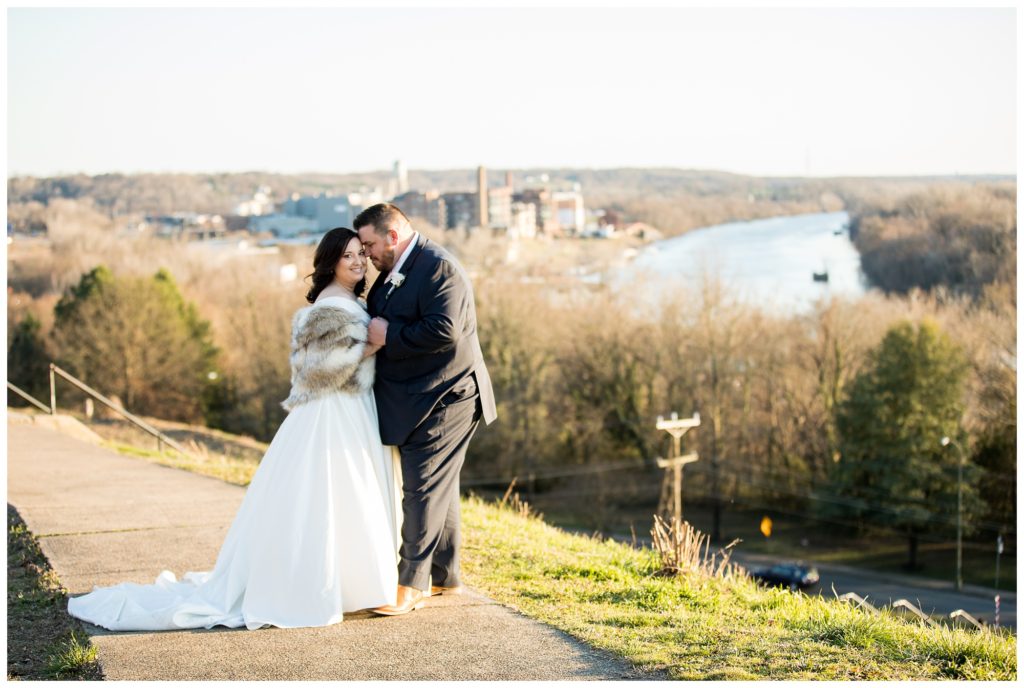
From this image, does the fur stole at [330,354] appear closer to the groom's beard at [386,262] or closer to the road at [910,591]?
the groom's beard at [386,262]

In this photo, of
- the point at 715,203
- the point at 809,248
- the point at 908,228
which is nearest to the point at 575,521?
Result: the point at 908,228

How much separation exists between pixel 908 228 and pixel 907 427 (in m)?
12.9

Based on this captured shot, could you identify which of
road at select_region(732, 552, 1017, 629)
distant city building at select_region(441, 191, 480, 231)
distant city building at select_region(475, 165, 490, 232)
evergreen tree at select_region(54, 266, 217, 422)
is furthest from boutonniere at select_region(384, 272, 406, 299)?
distant city building at select_region(475, 165, 490, 232)

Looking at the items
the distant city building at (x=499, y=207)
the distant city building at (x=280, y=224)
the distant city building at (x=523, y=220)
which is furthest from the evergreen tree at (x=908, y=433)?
the distant city building at (x=280, y=224)

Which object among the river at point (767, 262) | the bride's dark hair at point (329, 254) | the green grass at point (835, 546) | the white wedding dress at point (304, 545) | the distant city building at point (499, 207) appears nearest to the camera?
the white wedding dress at point (304, 545)

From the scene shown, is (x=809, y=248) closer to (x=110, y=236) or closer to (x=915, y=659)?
(x=110, y=236)

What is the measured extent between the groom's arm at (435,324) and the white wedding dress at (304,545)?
0.28 metres

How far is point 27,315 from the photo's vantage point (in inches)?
1741

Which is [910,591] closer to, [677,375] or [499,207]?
[677,375]

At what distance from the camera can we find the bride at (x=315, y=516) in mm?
5199

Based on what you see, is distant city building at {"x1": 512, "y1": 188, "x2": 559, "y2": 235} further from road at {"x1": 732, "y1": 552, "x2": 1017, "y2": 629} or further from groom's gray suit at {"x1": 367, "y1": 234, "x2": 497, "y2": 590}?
groom's gray suit at {"x1": 367, "y1": 234, "x2": 497, "y2": 590}

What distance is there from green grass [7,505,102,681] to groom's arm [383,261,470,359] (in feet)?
6.47

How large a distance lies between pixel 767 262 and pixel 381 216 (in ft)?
149

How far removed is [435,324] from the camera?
5.29m
